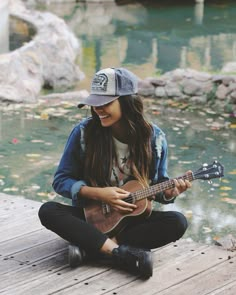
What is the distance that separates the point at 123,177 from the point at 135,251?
1.24 ft

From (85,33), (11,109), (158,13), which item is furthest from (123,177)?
(158,13)

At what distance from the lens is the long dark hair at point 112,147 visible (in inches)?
144

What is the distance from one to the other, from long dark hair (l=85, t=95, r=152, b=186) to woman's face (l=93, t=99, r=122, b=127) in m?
0.04

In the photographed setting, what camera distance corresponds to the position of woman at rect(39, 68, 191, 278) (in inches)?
141

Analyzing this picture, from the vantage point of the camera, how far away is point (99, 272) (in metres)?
3.52

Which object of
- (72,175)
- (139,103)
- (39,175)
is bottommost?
(39,175)

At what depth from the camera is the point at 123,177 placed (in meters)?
3.71

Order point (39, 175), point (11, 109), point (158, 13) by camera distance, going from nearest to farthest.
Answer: point (39, 175), point (11, 109), point (158, 13)

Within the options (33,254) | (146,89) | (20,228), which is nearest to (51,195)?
(20,228)

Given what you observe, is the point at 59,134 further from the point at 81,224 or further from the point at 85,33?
the point at 85,33

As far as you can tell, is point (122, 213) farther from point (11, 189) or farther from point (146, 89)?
point (146, 89)

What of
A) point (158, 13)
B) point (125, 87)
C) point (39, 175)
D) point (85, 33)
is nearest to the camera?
point (125, 87)

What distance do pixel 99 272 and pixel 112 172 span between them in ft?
1.55

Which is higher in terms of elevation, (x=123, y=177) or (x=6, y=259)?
(x=123, y=177)
